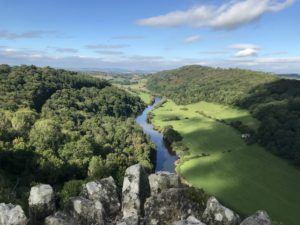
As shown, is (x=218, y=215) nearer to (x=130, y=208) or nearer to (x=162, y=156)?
(x=130, y=208)

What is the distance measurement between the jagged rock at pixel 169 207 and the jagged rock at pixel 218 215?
80cm

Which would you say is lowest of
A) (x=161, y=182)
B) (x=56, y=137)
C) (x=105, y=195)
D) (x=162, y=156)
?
(x=162, y=156)

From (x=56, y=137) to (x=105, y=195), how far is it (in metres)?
60.8

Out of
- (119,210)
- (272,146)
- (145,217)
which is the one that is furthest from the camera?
(272,146)

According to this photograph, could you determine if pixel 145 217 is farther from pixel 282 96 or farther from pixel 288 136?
pixel 282 96

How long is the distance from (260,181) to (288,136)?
122 feet

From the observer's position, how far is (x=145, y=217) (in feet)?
74.1

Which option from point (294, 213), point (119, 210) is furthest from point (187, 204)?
point (294, 213)

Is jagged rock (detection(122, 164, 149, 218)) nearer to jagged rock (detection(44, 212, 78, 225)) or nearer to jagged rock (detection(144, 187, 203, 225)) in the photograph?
jagged rock (detection(144, 187, 203, 225))

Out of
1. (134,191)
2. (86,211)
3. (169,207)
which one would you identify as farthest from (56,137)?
(169,207)

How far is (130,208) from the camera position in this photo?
2381 centimetres

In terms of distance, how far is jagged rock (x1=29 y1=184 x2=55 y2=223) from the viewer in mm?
23008

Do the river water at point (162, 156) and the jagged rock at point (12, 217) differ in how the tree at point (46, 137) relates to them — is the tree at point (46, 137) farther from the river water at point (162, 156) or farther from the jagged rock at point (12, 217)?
the jagged rock at point (12, 217)

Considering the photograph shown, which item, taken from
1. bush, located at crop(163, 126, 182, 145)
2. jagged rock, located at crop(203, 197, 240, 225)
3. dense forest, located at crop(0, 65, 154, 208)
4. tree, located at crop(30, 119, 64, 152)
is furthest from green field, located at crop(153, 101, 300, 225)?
jagged rock, located at crop(203, 197, 240, 225)
